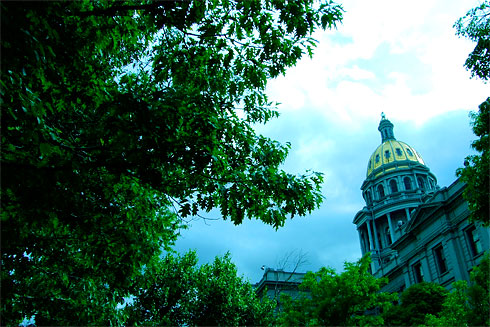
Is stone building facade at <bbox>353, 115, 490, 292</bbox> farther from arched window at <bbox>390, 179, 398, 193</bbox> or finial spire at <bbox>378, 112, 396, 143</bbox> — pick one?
finial spire at <bbox>378, 112, 396, 143</bbox>

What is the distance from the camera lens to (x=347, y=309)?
23.1 metres

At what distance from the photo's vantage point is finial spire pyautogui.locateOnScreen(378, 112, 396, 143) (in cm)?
9070

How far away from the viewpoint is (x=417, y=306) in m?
27.6

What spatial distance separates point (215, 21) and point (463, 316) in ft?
55.5

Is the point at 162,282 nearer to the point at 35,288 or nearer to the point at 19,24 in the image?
the point at 35,288

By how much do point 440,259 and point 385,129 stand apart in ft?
202

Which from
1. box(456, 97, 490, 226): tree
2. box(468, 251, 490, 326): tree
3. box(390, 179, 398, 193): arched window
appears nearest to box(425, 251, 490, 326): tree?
box(468, 251, 490, 326): tree

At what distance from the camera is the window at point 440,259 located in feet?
111

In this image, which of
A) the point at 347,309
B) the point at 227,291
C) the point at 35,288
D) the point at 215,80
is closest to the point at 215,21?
the point at 215,80

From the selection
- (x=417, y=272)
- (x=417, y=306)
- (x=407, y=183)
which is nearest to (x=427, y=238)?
(x=417, y=272)

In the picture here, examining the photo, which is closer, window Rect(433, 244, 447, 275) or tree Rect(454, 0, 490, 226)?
tree Rect(454, 0, 490, 226)

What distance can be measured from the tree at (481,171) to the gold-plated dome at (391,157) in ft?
228

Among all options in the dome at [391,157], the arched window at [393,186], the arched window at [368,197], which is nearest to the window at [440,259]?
the arched window at [393,186]

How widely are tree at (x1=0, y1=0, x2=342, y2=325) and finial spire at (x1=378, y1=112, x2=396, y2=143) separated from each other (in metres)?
87.6
